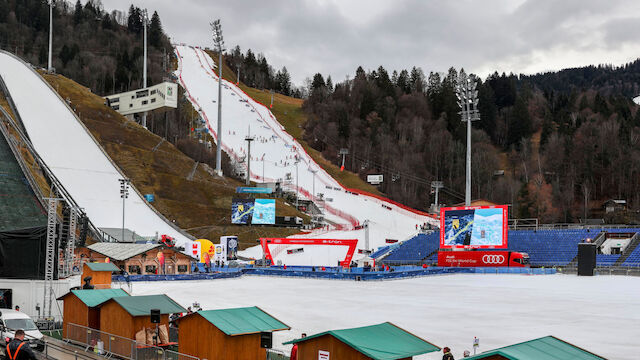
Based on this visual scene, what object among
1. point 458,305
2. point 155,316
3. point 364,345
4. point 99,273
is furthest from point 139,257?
point 364,345

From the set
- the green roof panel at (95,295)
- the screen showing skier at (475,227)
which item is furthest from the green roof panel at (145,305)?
the screen showing skier at (475,227)

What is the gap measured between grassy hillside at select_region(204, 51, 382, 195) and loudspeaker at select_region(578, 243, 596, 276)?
48.4 metres

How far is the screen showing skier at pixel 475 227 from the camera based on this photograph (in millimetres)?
39750

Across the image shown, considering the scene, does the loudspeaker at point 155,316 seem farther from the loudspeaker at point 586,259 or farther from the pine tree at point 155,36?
the pine tree at point 155,36

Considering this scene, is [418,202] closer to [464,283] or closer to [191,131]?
[191,131]

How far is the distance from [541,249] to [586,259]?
8.07 m

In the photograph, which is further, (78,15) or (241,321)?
(78,15)

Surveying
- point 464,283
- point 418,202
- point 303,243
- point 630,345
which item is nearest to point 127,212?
point 303,243

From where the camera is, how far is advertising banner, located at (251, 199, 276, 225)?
51656 millimetres

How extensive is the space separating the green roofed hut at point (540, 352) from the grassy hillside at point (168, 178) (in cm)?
4521

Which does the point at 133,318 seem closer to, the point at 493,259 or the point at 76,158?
the point at 493,259

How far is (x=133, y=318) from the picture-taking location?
14562 millimetres

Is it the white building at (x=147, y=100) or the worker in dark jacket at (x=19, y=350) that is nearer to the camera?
the worker in dark jacket at (x=19, y=350)

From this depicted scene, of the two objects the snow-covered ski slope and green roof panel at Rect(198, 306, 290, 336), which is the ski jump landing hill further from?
green roof panel at Rect(198, 306, 290, 336)
